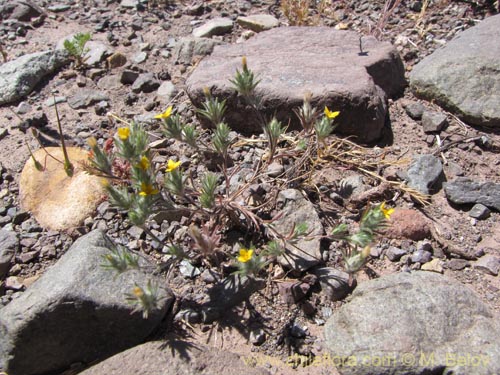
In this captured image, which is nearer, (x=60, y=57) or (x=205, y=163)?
(x=205, y=163)

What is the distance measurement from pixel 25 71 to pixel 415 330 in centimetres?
443

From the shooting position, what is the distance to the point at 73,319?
8.57 feet

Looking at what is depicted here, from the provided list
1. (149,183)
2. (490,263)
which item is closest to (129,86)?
(149,183)

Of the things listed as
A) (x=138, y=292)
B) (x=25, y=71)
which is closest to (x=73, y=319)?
(x=138, y=292)

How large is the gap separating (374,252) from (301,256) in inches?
21.1

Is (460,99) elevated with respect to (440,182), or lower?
elevated

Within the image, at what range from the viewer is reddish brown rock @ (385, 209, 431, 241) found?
3.22 metres

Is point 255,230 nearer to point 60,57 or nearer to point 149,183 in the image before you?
point 149,183

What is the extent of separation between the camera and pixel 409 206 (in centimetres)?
344

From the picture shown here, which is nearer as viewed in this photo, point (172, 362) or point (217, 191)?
point (172, 362)

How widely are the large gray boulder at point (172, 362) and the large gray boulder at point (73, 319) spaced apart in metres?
0.21

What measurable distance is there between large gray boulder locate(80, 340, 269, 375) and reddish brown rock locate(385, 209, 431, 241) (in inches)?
54.5

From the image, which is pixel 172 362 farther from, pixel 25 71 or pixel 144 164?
pixel 25 71

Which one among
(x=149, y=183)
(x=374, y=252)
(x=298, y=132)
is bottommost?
(x=374, y=252)
